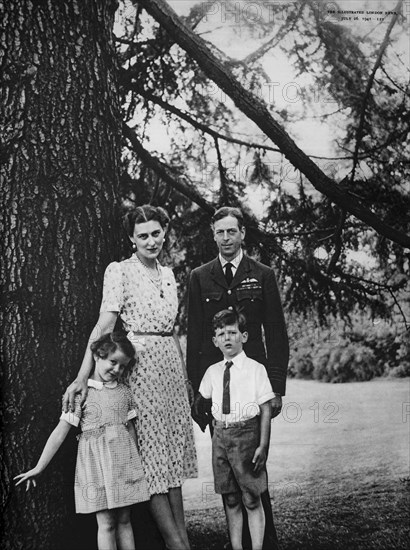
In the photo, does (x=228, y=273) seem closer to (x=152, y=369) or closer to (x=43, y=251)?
(x=152, y=369)

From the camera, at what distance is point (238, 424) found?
120 inches

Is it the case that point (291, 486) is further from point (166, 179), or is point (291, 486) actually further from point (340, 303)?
point (166, 179)

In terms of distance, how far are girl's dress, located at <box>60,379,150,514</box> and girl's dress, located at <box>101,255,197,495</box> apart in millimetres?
96

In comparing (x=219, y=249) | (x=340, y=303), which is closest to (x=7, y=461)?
(x=219, y=249)

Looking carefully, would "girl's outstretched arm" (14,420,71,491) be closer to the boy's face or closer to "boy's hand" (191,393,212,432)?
"boy's hand" (191,393,212,432)

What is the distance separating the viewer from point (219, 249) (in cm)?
327

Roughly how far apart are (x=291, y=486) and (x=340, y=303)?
38.9 inches

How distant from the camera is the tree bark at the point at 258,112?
332 centimetres

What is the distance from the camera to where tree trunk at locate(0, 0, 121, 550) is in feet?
9.52

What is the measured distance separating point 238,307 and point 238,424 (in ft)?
1.81

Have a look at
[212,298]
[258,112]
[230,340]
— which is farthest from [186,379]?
[258,112]

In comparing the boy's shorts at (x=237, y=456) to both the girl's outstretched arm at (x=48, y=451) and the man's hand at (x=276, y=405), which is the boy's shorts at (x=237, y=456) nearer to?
the man's hand at (x=276, y=405)

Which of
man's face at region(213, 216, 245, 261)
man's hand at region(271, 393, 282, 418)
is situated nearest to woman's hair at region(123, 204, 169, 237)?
man's face at region(213, 216, 245, 261)

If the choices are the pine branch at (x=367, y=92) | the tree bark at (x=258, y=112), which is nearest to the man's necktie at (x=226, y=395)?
the tree bark at (x=258, y=112)
